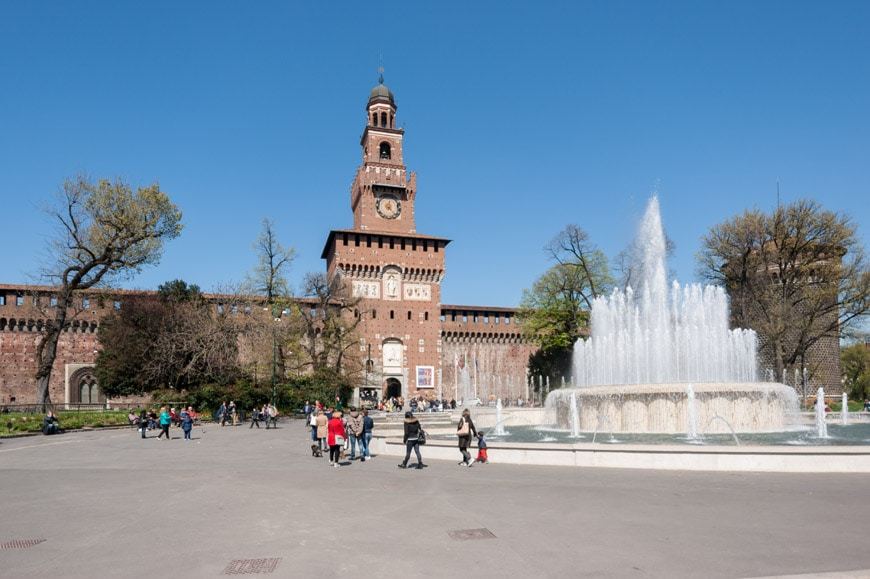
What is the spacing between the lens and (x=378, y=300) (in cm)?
5216

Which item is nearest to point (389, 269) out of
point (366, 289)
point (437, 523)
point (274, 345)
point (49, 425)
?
point (366, 289)

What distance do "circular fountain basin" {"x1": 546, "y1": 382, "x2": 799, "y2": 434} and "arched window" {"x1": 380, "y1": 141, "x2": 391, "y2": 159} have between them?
135ft

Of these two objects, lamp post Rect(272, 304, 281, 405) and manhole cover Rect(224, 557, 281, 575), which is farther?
lamp post Rect(272, 304, 281, 405)

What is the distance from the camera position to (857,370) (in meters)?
68.9

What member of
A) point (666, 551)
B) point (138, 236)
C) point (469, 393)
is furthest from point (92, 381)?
point (666, 551)

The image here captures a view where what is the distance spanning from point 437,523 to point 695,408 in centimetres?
1159

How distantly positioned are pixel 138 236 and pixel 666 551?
1316 inches

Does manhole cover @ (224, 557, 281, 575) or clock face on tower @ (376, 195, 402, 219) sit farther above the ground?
clock face on tower @ (376, 195, 402, 219)

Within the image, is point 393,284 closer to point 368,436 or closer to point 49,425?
point 49,425

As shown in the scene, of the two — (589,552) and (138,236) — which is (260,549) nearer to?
(589,552)

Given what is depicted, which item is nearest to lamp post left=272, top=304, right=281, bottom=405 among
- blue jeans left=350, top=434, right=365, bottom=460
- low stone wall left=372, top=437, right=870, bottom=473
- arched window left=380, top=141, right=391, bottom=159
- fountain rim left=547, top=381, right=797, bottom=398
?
blue jeans left=350, top=434, right=365, bottom=460

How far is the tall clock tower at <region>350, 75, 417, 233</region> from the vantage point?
176 ft

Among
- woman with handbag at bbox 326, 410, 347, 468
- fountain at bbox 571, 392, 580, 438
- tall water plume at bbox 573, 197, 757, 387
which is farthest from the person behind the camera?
tall water plume at bbox 573, 197, 757, 387

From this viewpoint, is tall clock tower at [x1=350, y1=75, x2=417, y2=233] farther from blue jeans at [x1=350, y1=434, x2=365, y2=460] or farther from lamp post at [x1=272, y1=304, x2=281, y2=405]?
blue jeans at [x1=350, y1=434, x2=365, y2=460]
